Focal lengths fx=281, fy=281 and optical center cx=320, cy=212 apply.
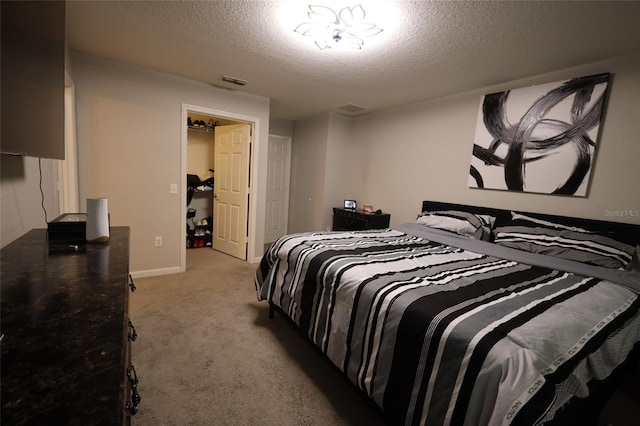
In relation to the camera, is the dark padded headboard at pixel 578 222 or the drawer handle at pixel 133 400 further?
the dark padded headboard at pixel 578 222

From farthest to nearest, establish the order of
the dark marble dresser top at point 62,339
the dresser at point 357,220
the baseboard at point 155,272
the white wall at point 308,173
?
the white wall at point 308,173 → the dresser at point 357,220 → the baseboard at point 155,272 → the dark marble dresser top at point 62,339

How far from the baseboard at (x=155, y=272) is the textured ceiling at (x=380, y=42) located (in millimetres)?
2263

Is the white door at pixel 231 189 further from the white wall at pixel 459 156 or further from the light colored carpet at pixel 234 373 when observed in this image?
the white wall at pixel 459 156

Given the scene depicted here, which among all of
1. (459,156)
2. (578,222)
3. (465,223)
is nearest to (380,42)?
(459,156)

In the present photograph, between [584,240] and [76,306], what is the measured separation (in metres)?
3.03

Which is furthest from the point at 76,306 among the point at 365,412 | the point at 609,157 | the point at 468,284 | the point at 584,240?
the point at 609,157

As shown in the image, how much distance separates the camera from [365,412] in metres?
1.59

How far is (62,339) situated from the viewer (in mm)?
700

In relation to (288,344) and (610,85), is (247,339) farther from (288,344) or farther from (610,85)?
(610,85)

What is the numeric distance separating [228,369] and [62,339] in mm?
1364

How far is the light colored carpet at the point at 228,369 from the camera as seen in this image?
154 centimetres

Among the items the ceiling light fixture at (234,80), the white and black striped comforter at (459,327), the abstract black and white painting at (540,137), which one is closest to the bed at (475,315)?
the white and black striped comforter at (459,327)

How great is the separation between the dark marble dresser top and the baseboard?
6.96ft

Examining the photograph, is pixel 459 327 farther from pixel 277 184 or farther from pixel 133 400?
pixel 277 184
